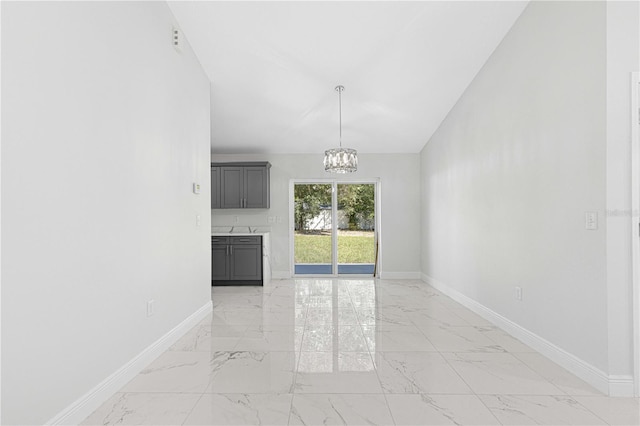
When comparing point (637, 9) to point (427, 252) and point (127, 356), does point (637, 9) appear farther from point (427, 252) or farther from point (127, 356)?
point (427, 252)

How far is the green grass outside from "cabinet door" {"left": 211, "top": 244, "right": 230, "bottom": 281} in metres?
1.39

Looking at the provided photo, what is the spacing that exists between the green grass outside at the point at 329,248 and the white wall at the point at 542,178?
258cm

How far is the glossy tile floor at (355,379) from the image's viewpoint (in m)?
1.91

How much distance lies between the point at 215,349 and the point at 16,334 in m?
1.62

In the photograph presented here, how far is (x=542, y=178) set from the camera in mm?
2793

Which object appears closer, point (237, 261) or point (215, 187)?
point (237, 261)

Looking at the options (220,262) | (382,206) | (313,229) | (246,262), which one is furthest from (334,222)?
(220,262)

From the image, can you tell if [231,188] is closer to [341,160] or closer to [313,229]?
[313,229]

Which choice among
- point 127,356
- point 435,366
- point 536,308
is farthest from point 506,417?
point 127,356

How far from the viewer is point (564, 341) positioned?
8.30 feet

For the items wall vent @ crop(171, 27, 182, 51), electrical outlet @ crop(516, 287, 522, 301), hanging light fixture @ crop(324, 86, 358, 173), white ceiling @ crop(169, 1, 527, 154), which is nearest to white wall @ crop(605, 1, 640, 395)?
electrical outlet @ crop(516, 287, 522, 301)

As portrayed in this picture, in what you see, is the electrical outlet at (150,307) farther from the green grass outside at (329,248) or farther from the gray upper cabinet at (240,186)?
the green grass outside at (329,248)

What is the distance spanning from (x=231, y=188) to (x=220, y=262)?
1.34 metres

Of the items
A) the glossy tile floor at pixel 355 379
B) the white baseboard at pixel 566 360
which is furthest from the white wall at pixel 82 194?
the white baseboard at pixel 566 360
